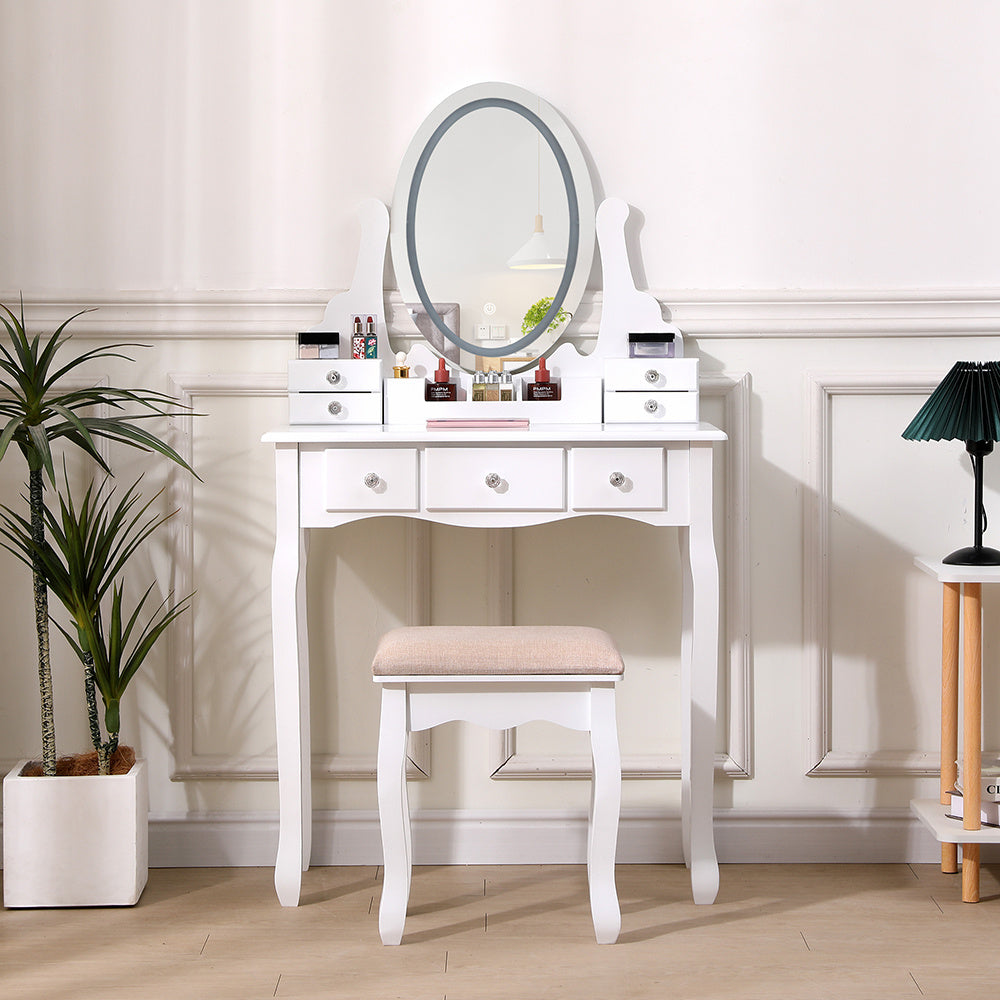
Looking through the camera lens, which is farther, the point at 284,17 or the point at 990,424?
the point at 284,17

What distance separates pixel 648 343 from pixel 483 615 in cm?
68

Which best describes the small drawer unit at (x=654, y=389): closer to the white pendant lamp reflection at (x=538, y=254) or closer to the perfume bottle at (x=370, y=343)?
the white pendant lamp reflection at (x=538, y=254)

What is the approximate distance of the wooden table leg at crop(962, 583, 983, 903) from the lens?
2.05m

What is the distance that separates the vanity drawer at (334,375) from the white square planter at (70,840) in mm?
853

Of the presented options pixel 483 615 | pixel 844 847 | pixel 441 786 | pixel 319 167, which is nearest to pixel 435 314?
pixel 319 167

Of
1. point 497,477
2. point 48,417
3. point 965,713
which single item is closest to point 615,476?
point 497,477

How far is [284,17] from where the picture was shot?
229 centimetres

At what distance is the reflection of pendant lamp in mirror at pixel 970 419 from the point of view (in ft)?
6.68

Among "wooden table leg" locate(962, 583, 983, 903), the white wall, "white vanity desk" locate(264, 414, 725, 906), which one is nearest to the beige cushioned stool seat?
"white vanity desk" locate(264, 414, 725, 906)

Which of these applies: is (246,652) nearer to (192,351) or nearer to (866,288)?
(192,351)

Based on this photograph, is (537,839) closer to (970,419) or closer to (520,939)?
(520,939)

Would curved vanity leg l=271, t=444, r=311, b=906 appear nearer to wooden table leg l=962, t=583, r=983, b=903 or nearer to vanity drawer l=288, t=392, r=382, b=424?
vanity drawer l=288, t=392, r=382, b=424

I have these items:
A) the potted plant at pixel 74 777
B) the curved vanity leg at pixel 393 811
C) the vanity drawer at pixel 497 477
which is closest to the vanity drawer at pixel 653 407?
the vanity drawer at pixel 497 477

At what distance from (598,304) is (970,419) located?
30.7 inches
